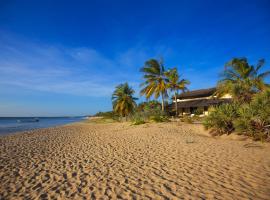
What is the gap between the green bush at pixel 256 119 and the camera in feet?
24.4

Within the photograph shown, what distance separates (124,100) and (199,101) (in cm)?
1220

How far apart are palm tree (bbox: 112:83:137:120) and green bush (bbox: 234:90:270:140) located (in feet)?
64.1

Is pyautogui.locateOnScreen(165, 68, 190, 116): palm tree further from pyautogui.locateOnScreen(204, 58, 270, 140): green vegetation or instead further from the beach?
the beach

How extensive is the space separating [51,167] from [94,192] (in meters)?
2.33

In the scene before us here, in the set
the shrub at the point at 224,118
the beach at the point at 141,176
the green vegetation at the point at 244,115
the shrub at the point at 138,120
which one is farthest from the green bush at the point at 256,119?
the shrub at the point at 138,120

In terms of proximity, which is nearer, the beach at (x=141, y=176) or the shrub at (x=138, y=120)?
the beach at (x=141, y=176)

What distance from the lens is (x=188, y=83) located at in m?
24.4

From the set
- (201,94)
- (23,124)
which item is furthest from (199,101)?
(23,124)

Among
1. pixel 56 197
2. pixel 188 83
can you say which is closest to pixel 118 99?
pixel 188 83

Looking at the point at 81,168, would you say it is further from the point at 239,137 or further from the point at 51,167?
the point at 239,137

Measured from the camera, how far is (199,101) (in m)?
25.0

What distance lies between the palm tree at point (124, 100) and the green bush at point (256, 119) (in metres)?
19.5

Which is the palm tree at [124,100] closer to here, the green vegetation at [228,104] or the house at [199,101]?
the green vegetation at [228,104]

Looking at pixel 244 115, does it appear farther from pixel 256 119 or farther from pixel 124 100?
pixel 124 100
